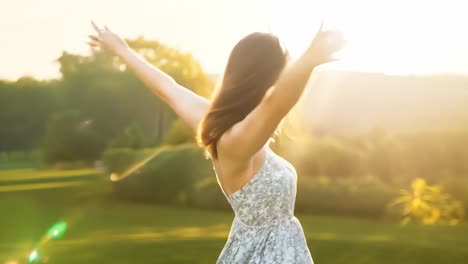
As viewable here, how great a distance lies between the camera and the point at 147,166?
13.8 metres

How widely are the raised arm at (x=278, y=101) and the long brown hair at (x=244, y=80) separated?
0.04m

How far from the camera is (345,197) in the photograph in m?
10.7

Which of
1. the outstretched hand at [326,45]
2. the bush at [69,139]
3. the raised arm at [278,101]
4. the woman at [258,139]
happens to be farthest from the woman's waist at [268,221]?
the bush at [69,139]

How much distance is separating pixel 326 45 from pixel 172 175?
39.0 feet

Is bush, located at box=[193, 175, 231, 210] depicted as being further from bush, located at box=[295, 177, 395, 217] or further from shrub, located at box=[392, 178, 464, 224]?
shrub, located at box=[392, 178, 464, 224]

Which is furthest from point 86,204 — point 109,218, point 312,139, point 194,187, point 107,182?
point 312,139

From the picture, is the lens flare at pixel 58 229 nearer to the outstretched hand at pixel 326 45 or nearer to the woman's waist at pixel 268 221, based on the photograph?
the woman's waist at pixel 268 221

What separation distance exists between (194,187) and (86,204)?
3226 millimetres

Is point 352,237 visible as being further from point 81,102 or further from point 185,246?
point 81,102

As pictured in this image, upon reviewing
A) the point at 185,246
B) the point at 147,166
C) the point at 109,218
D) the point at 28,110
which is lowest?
the point at 185,246

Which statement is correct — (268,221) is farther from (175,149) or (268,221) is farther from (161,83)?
(175,149)

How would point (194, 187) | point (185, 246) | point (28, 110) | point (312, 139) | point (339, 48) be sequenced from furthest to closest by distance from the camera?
point (28, 110) → point (194, 187) → point (312, 139) → point (185, 246) → point (339, 48)

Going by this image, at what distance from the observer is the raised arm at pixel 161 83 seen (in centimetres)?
277

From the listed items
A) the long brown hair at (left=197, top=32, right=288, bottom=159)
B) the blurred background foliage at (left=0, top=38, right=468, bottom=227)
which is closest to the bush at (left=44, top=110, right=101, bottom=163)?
the blurred background foliage at (left=0, top=38, right=468, bottom=227)
